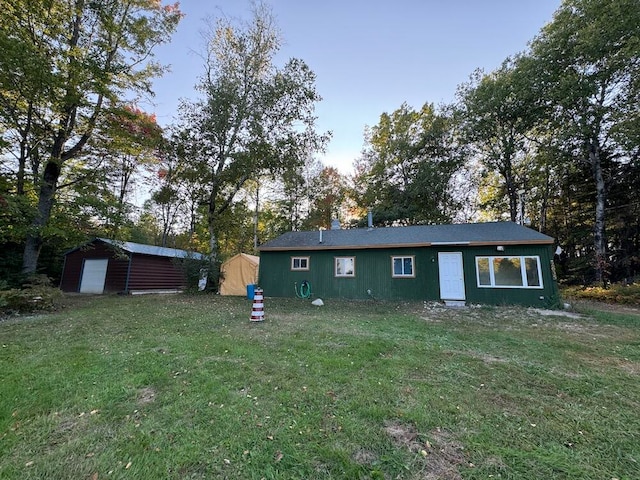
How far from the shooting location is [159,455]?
6.68 feet

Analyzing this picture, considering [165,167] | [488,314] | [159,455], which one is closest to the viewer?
[159,455]

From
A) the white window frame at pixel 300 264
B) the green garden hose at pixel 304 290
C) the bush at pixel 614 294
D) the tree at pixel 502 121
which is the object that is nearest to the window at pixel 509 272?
the bush at pixel 614 294

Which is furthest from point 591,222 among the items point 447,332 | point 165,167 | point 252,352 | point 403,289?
point 165,167

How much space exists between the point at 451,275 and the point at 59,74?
14650mm

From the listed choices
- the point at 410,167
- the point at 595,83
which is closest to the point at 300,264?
the point at 410,167

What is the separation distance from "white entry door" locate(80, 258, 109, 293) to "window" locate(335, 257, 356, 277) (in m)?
12.7

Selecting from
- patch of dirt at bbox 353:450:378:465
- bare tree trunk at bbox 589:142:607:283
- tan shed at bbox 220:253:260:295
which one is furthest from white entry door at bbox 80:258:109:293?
bare tree trunk at bbox 589:142:607:283

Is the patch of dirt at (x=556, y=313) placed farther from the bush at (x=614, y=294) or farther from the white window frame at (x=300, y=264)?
the white window frame at (x=300, y=264)

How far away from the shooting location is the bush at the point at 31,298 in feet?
24.5

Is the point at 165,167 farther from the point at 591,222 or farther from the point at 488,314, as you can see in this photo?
the point at 591,222

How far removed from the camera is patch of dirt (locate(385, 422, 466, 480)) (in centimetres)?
191

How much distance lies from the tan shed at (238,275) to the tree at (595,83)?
15.7 m

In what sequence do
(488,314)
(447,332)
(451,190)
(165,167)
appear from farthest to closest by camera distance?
1. (451,190)
2. (165,167)
3. (488,314)
4. (447,332)

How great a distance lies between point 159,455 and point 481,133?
21.0 meters
